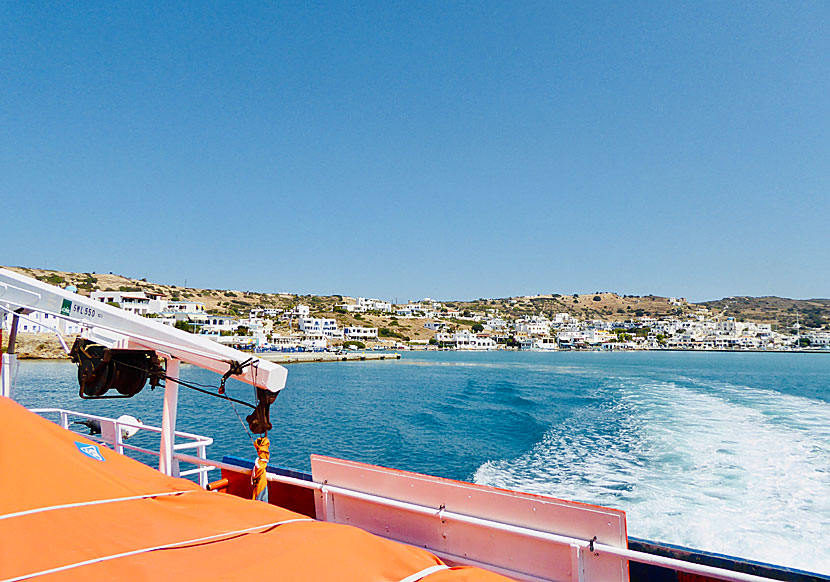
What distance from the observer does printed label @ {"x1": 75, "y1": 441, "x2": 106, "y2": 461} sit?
12.3 ft

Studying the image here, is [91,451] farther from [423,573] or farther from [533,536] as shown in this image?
[533,536]

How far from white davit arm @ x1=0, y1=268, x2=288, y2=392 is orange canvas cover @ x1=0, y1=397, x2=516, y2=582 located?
1.11m

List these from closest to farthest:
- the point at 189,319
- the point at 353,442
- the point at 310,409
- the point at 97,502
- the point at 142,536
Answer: the point at 142,536, the point at 97,502, the point at 353,442, the point at 310,409, the point at 189,319

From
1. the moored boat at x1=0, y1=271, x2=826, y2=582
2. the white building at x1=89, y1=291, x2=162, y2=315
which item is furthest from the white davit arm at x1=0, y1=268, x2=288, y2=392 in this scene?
the white building at x1=89, y1=291, x2=162, y2=315

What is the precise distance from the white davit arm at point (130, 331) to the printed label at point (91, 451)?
100cm

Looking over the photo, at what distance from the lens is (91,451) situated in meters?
3.90

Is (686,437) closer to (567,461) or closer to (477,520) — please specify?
(567,461)

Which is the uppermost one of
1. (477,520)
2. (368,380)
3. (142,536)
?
(142,536)

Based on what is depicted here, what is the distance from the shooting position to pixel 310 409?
30984 millimetres

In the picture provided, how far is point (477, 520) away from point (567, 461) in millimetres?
13066

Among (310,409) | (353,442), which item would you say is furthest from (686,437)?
(310,409)

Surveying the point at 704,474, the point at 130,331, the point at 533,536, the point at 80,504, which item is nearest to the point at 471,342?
the point at 704,474

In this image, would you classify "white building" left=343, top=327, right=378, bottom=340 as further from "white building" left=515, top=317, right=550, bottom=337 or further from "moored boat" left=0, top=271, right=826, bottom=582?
"moored boat" left=0, top=271, right=826, bottom=582

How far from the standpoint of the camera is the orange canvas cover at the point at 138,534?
8.41 ft
